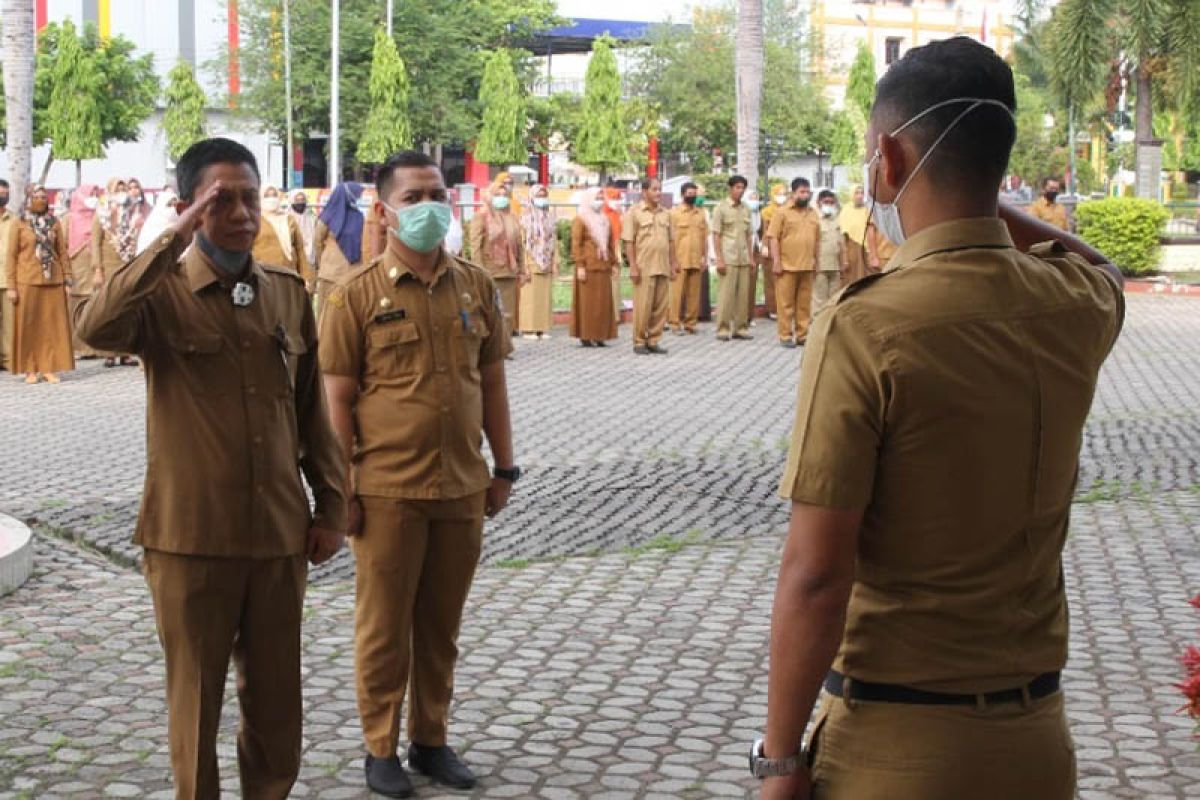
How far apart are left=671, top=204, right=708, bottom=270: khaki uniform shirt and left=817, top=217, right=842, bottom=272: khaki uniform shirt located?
5.22 feet

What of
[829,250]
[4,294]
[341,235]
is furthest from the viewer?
[829,250]

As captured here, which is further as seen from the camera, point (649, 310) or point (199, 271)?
point (649, 310)

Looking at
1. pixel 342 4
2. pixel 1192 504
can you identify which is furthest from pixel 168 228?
pixel 342 4

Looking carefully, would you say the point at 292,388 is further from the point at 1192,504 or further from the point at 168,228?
the point at 1192,504

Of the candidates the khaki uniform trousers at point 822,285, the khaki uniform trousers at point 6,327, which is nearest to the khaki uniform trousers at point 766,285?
the khaki uniform trousers at point 822,285

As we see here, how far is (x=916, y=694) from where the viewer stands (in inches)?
104

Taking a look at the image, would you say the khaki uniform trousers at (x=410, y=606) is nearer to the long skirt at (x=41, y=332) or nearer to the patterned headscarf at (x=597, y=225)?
the long skirt at (x=41, y=332)

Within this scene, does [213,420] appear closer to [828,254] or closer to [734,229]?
[828,254]

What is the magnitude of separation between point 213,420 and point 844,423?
2151 mm

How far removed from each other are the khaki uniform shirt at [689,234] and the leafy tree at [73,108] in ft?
101

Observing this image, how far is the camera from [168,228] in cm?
419

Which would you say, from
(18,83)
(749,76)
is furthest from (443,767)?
(749,76)

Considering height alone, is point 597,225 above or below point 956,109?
below

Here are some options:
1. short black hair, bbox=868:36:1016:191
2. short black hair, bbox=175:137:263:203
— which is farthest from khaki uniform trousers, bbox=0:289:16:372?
short black hair, bbox=868:36:1016:191
